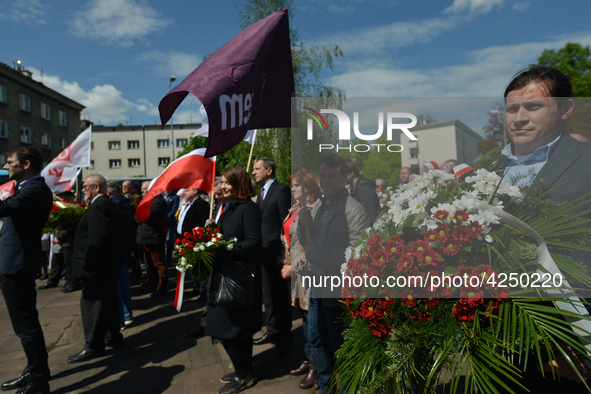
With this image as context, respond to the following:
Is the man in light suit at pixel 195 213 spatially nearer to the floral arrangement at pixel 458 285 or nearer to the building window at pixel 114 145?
the floral arrangement at pixel 458 285

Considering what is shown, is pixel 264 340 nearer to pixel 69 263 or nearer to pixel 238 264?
pixel 238 264

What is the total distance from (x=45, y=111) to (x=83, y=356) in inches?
1526

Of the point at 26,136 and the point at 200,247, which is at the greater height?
the point at 26,136

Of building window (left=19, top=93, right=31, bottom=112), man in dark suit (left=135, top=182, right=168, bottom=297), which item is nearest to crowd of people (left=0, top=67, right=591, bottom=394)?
man in dark suit (left=135, top=182, right=168, bottom=297)

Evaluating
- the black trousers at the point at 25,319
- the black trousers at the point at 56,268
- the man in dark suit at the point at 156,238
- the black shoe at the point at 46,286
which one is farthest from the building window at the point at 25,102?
the black trousers at the point at 25,319

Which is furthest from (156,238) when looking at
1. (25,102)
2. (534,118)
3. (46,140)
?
(46,140)

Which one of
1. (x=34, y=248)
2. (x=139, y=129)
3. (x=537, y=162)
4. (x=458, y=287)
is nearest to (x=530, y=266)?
(x=458, y=287)

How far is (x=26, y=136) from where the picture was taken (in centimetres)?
3212

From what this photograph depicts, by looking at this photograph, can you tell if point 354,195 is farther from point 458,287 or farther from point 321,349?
point 321,349

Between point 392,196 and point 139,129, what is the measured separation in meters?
65.1

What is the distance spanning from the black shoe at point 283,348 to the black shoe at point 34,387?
2.25m

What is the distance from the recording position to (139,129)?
6050cm

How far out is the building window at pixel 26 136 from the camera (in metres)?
31.6

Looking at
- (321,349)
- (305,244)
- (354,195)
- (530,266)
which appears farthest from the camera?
(321,349)
